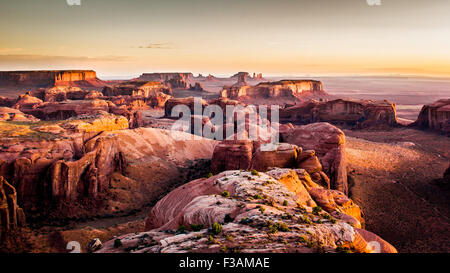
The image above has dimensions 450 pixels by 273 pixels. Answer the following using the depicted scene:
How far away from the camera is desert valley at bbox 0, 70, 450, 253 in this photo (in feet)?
41.9

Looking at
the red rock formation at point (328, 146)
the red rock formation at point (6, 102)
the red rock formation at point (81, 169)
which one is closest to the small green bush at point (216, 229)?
the red rock formation at point (81, 169)

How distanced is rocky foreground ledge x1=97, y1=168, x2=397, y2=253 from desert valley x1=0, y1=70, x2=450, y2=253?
7 cm

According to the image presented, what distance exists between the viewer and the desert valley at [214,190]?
12.8 m

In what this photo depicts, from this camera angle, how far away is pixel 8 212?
2317 cm

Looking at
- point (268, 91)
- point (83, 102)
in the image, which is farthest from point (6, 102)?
point (268, 91)

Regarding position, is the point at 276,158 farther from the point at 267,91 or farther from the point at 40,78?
the point at 40,78

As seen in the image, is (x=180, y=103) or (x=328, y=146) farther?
(x=180, y=103)

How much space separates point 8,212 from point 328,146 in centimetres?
3312

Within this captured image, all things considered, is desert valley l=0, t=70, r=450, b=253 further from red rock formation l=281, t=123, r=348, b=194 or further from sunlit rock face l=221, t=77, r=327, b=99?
sunlit rock face l=221, t=77, r=327, b=99

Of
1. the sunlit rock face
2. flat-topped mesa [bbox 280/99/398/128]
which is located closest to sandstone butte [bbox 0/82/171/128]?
the sunlit rock face

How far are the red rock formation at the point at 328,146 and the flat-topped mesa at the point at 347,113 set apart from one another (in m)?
43.4

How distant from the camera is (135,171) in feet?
132

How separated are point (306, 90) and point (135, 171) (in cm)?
13626

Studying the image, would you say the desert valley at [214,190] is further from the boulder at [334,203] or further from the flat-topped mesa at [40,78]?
the flat-topped mesa at [40,78]
